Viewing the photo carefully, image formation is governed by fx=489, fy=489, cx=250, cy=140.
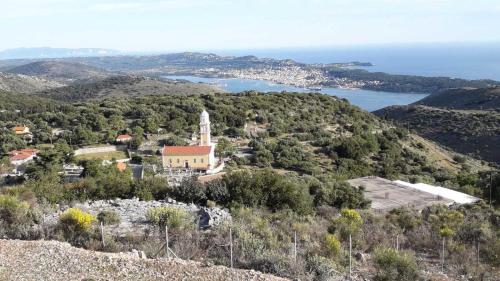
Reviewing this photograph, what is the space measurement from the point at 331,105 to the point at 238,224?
120 feet

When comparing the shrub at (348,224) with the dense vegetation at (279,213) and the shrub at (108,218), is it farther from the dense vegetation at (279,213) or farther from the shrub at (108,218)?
the shrub at (108,218)

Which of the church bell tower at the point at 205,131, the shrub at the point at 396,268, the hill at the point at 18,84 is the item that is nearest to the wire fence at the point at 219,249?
the shrub at the point at 396,268

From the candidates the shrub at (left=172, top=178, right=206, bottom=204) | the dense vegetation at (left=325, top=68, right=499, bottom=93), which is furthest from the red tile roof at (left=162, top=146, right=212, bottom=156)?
the dense vegetation at (left=325, top=68, right=499, bottom=93)

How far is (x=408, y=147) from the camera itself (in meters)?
35.4

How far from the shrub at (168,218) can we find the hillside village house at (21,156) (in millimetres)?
16461

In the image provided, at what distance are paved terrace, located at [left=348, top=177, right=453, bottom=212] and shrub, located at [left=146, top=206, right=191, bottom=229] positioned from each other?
24.9ft

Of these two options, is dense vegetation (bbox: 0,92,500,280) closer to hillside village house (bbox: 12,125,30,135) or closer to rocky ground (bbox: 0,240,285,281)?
rocky ground (bbox: 0,240,285,281)

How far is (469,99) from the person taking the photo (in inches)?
3027

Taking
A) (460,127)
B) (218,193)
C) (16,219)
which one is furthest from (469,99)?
(16,219)

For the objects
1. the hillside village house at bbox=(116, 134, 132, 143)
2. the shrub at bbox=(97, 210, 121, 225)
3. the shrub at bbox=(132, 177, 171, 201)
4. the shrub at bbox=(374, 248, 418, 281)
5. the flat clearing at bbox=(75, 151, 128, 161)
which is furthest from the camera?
the hillside village house at bbox=(116, 134, 132, 143)

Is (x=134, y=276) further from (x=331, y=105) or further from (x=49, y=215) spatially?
(x=331, y=105)

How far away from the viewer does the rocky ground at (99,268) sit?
6965 millimetres

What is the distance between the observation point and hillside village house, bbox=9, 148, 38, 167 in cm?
2441

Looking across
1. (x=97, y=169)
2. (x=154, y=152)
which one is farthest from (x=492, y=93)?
(x=97, y=169)
